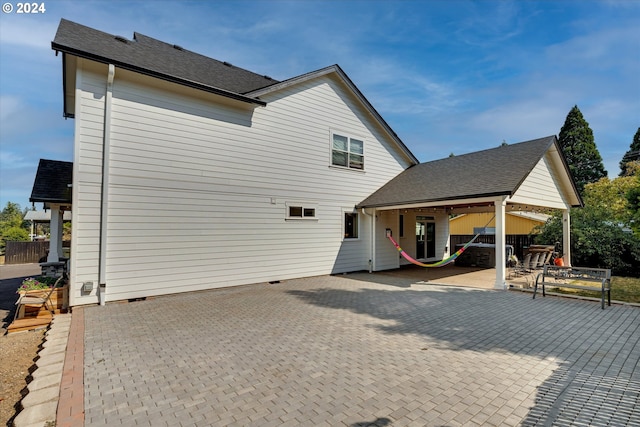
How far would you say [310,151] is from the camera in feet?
35.0

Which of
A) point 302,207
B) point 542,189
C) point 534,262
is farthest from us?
point 534,262

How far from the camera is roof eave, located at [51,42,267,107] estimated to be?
6.16 meters

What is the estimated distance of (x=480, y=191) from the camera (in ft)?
27.8

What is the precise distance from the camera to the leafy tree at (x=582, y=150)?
34.7m

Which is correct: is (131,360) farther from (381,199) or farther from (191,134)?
(381,199)

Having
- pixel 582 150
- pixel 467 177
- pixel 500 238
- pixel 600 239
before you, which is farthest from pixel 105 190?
pixel 582 150

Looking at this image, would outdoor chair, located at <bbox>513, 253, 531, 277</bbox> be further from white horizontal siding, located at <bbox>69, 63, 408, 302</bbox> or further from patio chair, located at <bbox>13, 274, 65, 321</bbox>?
patio chair, located at <bbox>13, 274, 65, 321</bbox>

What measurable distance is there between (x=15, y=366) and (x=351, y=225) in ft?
32.2

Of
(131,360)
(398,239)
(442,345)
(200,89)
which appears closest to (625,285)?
(398,239)

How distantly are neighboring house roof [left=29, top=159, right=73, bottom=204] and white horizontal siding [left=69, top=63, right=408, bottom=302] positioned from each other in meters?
2.27

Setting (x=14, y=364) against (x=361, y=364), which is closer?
(x=361, y=364)

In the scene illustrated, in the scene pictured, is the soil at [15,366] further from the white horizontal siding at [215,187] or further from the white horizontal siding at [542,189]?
the white horizontal siding at [542,189]

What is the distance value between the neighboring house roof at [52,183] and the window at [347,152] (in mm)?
8169

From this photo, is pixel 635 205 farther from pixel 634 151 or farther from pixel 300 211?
pixel 634 151
